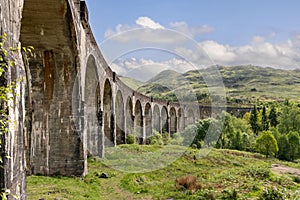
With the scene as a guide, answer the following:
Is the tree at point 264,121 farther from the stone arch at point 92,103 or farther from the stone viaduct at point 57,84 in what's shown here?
the stone viaduct at point 57,84

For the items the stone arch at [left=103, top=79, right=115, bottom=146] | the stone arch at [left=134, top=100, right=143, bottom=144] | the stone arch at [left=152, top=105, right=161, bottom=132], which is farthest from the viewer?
the stone arch at [left=152, top=105, right=161, bottom=132]

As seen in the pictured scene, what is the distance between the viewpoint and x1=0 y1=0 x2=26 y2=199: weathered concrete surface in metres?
4.69

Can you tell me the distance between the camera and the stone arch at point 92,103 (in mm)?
17750

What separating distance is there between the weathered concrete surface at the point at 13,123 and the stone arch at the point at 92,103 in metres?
11.5

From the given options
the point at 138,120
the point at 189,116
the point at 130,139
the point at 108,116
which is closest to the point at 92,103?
the point at 108,116

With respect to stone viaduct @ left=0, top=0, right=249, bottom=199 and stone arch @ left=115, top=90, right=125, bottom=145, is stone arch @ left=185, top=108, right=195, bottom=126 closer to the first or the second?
stone arch @ left=115, top=90, right=125, bottom=145

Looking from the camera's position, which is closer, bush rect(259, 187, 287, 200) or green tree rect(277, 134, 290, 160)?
bush rect(259, 187, 287, 200)

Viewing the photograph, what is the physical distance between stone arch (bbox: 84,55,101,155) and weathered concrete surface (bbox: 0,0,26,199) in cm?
1154

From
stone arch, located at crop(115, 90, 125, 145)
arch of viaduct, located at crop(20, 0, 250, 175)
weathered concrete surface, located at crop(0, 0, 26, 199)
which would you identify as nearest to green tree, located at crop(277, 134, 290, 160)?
stone arch, located at crop(115, 90, 125, 145)

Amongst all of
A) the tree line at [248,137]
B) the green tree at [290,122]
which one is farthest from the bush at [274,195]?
the green tree at [290,122]

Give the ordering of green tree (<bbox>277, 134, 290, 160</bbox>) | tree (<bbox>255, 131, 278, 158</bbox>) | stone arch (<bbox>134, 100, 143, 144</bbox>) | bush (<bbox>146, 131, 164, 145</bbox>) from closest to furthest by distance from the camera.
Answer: tree (<bbox>255, 131, 278, 158</bbox>), green tree (<bbox>277, 134, 290, 160</bbox>), stone arch (<bbox>134, 100, 143, 144</bbox>), bush (<bbox>146, 131, 164, 145</bbox>)

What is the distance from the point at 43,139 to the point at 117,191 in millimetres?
3756

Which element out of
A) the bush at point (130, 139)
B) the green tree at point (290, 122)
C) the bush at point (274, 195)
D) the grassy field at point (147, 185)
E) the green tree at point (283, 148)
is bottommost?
the green tree at point (283, 148)

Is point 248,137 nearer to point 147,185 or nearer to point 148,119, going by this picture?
point 148,119
